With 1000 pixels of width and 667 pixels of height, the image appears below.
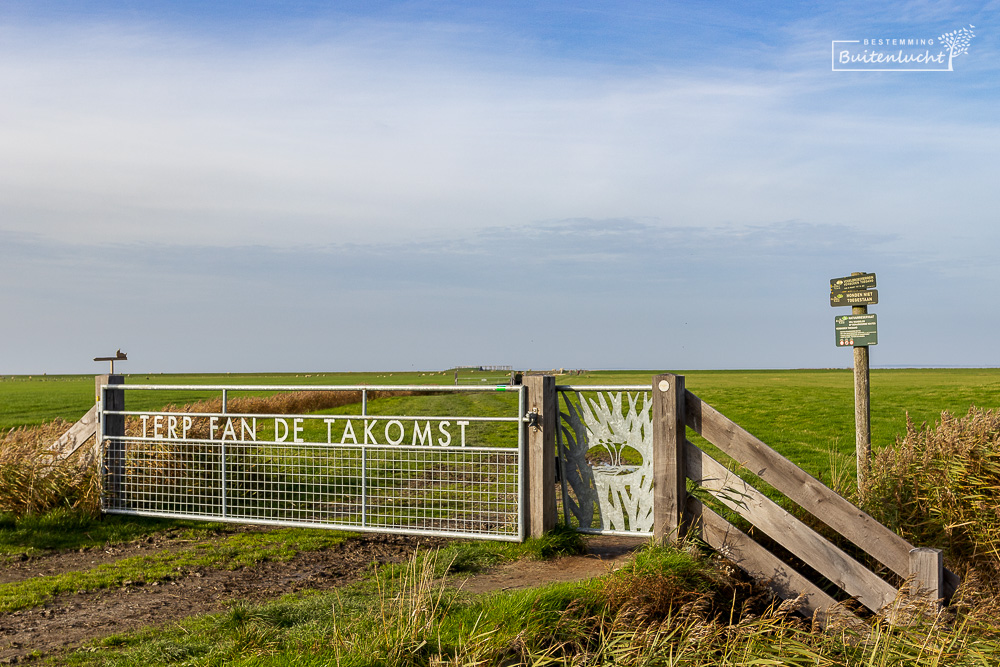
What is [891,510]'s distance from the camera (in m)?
7.57

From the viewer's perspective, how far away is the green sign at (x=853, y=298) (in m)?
10.2

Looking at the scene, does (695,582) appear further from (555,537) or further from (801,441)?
(801,441)

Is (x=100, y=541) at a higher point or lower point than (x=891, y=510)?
lower

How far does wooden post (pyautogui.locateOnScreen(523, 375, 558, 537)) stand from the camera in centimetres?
810

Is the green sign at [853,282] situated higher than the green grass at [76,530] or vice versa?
the green sign at [853,282]

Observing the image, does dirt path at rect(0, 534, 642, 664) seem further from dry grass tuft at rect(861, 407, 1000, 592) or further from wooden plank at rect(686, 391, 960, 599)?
dry grass tuft at rect(861, 407, 1000, 592)

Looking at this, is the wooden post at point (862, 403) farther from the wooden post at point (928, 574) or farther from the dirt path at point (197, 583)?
the wooden post at point (928, 574)

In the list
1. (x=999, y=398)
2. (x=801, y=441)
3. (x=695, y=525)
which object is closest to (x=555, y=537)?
(x=695, y=525)

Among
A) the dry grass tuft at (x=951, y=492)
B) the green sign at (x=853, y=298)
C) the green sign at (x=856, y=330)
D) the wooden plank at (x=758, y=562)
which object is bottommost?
the wooden plank at (x=758, y=562)

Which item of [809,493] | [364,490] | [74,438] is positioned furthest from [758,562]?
[74,438]

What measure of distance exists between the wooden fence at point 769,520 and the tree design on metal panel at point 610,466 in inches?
17.7

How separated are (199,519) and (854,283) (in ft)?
31.1

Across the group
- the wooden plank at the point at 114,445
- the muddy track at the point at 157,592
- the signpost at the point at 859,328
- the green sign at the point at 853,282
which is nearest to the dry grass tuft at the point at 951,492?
the signpost at the point at 859,328

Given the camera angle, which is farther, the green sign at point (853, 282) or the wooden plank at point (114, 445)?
the wooden plank at point (114, 445)
